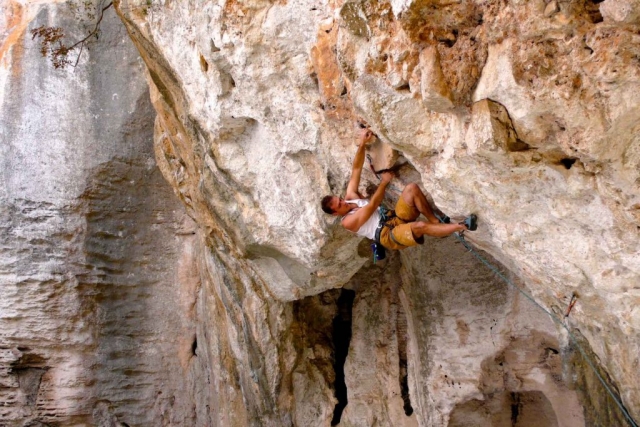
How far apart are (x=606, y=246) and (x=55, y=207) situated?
608 centimetres

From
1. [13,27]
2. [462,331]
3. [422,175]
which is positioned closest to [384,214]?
[422,175]

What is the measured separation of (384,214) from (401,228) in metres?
0.28

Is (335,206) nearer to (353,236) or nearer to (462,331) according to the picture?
(353,236)

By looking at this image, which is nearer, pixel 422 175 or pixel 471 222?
pixel 471 222

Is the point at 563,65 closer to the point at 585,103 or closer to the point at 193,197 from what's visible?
the point at 585,103

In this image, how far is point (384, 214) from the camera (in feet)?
14.1

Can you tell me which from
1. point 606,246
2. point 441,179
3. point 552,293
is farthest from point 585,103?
point 552,293

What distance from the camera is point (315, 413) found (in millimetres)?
6797

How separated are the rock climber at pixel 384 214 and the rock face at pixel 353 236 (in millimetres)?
166

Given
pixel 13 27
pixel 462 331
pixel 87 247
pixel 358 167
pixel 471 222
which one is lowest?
pixel 462 331

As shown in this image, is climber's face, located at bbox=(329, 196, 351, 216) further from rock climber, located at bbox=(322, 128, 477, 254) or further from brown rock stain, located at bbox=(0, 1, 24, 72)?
brown rock stain, located at bbox=(0, 1, 24, 72)

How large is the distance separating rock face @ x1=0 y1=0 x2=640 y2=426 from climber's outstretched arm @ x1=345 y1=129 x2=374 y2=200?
0.40 ft

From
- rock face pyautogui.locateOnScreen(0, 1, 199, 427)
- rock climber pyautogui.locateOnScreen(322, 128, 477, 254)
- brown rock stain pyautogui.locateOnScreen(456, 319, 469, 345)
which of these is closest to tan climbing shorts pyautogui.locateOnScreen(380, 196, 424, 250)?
rock climber pyautogui.locateOnScreen(322, 128, 477, 254)

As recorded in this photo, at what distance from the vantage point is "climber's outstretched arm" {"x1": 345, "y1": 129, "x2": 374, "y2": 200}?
4008mm
